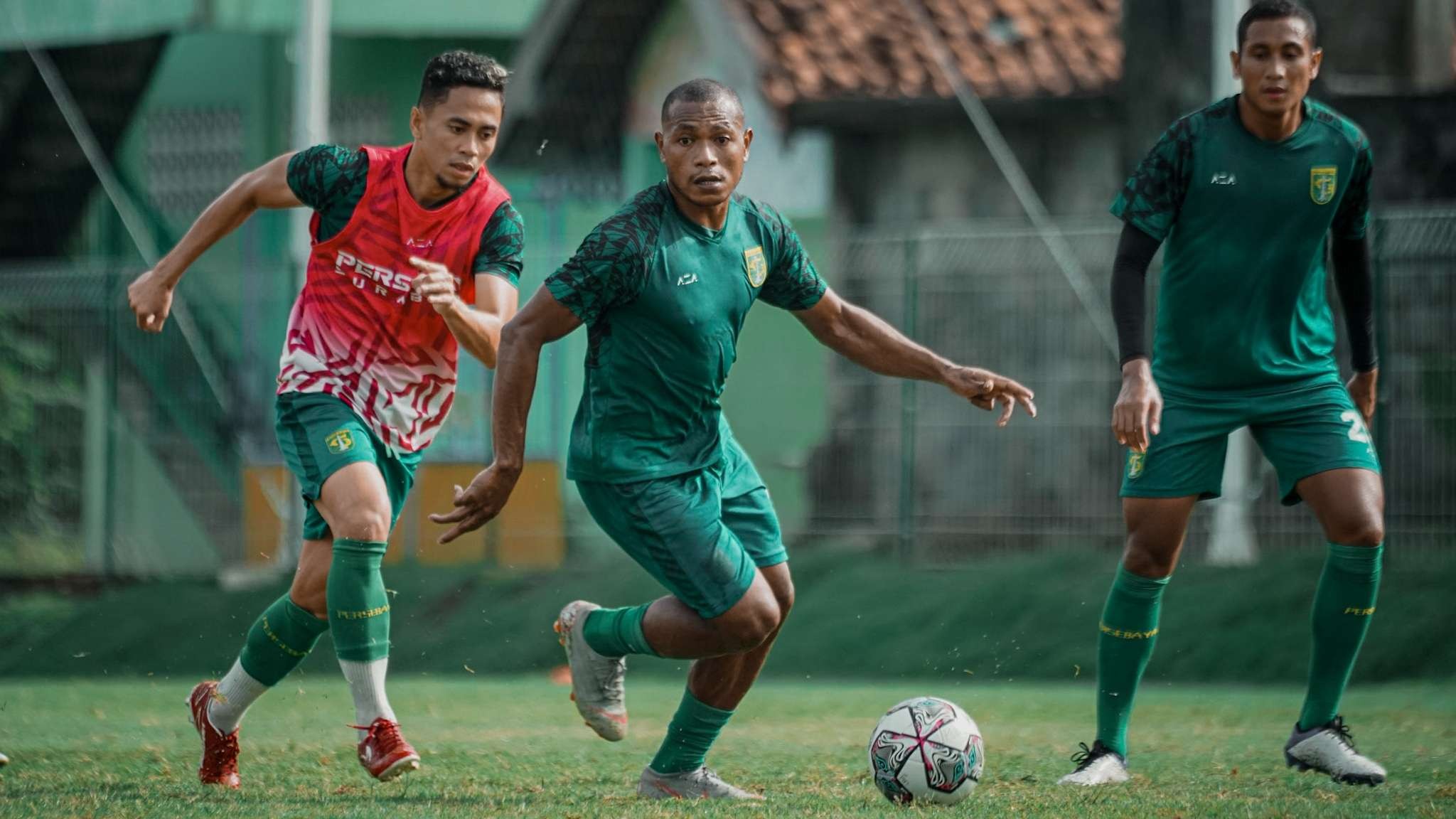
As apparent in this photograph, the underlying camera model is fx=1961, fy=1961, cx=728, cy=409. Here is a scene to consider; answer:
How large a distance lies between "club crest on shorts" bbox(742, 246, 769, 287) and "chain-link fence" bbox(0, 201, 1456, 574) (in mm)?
8235

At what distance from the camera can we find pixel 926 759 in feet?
19.4

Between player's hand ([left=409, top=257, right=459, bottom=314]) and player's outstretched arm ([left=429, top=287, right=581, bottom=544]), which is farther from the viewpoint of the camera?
player's hand ([left=409, top=257, right=459, bottom=314])

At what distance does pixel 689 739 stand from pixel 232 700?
1.65 metres

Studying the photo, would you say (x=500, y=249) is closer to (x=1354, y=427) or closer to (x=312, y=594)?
(x=312, y=594)

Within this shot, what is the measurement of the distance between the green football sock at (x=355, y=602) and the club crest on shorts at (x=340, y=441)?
317 mm

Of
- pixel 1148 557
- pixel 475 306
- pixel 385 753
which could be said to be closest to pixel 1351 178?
pixel 1148 557

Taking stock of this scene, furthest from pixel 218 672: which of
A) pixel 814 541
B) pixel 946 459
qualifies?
pixel 946 459

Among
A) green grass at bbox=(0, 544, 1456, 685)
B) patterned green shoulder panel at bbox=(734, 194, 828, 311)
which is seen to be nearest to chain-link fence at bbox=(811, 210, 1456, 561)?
green grass at bbox=(0, 544, 1456, 685)

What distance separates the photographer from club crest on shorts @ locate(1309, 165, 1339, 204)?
6.62m

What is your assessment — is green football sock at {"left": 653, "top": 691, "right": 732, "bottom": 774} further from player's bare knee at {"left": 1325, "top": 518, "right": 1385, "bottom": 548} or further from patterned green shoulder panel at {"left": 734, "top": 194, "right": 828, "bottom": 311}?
player's bare knee at {"left": 1325, "top": 518, "right": 1385, "bottom": 548}

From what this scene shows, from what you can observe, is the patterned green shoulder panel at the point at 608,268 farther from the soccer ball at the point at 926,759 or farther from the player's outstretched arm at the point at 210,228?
the soccer ball at the point at 926,759

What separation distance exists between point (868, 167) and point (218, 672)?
743 centimetres

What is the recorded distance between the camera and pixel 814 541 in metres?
15.9

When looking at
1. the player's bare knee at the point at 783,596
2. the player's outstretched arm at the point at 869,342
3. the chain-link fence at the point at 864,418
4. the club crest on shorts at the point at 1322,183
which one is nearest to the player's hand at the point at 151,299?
the player's outstretched arm at the point at 869,342
